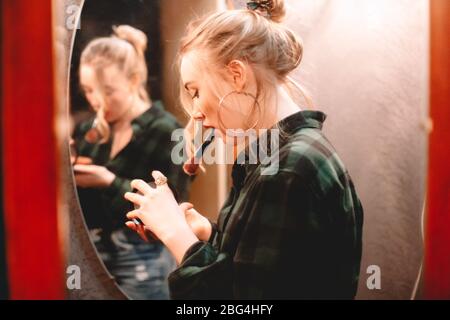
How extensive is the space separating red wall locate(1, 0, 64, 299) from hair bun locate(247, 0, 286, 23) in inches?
20.5

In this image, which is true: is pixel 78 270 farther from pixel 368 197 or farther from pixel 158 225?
pixel 368 197

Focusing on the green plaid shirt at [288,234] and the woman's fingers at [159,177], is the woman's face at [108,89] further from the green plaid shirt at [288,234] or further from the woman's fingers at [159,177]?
the green plaid shirt at [288,234]

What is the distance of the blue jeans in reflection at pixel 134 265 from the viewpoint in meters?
1.37

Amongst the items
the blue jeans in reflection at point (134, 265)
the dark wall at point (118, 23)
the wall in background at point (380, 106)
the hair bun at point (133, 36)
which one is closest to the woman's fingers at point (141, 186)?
the blue jeans in reflection at point (134, 265)

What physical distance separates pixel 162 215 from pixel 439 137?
0.72 m

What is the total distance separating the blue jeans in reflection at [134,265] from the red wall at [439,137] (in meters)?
0.69

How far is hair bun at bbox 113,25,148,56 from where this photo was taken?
1.36 m

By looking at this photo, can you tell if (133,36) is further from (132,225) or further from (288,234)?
(288,234)

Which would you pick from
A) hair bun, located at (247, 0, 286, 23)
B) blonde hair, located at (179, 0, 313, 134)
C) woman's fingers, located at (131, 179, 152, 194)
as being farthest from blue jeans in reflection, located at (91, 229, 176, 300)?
hair bun, located at (247, 0, 286, 23)

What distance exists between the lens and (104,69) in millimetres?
1375

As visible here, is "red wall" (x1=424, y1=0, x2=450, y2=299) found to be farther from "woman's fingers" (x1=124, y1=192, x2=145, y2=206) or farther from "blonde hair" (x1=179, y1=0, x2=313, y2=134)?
"woman's fingers" (x1=124, y1=192, x2=145, y2=206)

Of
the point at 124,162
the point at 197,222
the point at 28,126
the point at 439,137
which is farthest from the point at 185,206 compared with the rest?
the point at 439,137
